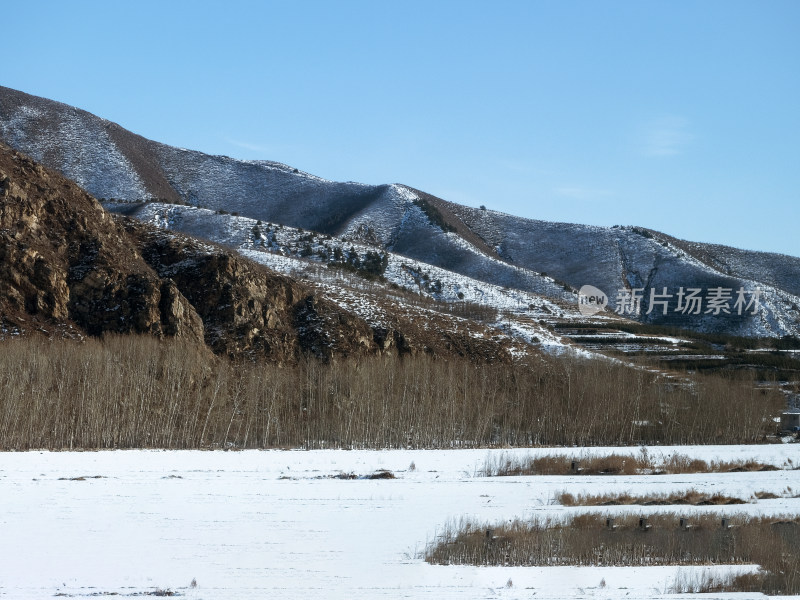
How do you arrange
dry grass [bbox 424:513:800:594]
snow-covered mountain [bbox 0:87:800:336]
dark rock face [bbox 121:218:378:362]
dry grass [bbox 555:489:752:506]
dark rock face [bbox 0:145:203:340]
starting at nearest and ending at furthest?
dry grass [bbox 424:513:800:594] → dry grass [bbox 555:489:752:506] → dark rock face [bbox 0:145:203:340] → dark rock face [bbox 121:218:378:362] → snow-covered mountain [bbox 0:87:800:336]

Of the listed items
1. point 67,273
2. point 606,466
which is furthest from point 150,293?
point 606,466

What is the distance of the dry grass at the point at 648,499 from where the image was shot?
2483 cm

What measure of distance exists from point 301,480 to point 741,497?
14.1m

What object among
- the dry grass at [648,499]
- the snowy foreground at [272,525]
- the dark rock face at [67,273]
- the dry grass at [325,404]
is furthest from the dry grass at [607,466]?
the dark rock face at [67,273]

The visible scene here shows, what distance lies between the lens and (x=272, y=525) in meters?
20.0

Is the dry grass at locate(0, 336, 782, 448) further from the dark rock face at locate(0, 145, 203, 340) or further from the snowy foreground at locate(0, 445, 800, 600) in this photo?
the snowy foreground at locate(0, 445, 800, 600)

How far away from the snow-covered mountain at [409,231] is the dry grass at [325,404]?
48.4 metres

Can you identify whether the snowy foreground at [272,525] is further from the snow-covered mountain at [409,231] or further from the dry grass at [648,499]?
the snow-covered mountain at [409,231]

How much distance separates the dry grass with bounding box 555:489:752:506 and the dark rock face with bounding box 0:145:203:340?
127 feet

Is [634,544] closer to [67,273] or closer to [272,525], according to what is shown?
[272,525]

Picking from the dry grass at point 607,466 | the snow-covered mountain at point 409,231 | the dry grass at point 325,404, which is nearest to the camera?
the dry grass at point 607,466

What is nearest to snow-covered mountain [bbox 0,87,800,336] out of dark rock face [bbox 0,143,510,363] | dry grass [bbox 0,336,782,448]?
dark rock face [bbox 0,143,510,363]

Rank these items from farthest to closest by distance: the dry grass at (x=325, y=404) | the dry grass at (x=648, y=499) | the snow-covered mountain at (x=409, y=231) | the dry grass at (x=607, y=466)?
the snow-covered mountain at (x=409, y=231) → the dry grass at (x=325, y=404) → the dry grass at (x=607, y=466) → the dry grass at (x=648, y=499)

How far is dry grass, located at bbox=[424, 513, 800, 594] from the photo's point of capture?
16500 millimetres
